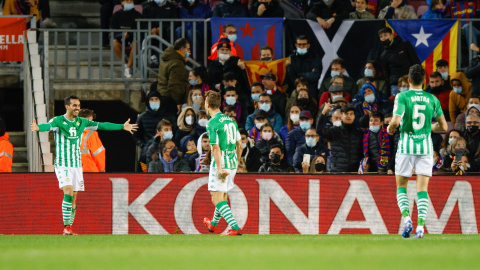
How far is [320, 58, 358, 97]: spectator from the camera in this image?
63.3 ft

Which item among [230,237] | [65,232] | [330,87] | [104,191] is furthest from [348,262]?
[330,87]

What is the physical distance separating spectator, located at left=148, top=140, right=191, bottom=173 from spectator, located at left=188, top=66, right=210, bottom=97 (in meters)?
2.07

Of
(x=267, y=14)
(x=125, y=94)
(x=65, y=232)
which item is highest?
(x=267, y=14)

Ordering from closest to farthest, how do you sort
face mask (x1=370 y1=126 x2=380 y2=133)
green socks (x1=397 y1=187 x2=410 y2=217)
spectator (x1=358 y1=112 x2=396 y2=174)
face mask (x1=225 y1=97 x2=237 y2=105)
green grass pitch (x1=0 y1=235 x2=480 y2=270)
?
1. green grass pitch (x1=0 y1=235 x2=480 y2=270)
2. green socks (x1=397 y1=187 x2=410 y2=217)
3. spectator (x1=358 y1=112 x2=396 y2=174)
4. face mask (x1=370 y1=126 x2=380 y2=133)
5. face mask (x1=225 y1=97 x2=237 y2=105)

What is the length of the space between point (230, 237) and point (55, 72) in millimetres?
8744

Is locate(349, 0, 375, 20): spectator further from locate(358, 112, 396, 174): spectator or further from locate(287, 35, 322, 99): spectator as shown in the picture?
locate(358, 112, 396, 174): spectator

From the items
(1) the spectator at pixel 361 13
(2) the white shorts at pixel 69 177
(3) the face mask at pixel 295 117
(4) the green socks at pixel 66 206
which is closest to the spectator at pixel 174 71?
(3) the face mask at pixel 295 117

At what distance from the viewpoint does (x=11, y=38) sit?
64.6 ft

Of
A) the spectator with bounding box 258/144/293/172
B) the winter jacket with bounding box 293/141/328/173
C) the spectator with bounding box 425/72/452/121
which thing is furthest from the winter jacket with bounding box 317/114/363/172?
the spectator with bounding box 425/72/452/121

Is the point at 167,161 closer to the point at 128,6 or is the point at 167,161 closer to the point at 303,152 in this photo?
the point at 303,152

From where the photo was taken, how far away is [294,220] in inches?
642

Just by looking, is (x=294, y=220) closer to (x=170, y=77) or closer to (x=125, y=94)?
(x=170, y=77)

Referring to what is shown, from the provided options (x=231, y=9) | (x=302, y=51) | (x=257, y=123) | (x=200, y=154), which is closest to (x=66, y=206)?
(x=200, y=154)

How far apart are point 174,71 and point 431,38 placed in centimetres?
523
